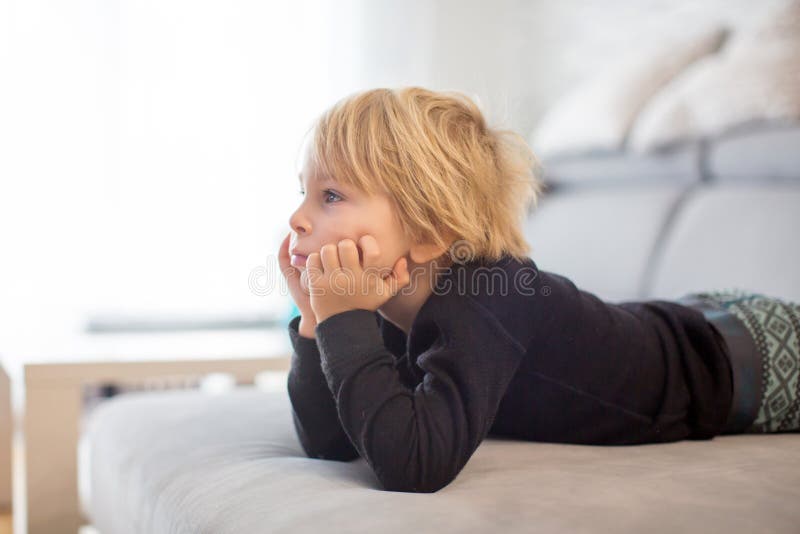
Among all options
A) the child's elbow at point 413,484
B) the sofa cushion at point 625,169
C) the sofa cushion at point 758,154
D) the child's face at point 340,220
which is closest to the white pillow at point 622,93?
the sofa cushion at point 625,169

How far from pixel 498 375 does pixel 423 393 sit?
8 cm

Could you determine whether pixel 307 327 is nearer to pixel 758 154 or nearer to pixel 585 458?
pixel 585 458

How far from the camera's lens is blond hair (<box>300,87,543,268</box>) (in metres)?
0.92

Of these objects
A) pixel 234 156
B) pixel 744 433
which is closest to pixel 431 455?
pixel 744 433

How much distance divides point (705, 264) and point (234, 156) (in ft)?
5.32

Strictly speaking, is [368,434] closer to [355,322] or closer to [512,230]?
[355,322]

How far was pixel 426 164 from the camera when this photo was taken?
926 mm

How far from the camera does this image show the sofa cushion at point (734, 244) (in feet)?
4.67

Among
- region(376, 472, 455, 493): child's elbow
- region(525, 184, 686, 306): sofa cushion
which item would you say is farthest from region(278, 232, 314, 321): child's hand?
region(525, 184, 686, 306): sofa cushion

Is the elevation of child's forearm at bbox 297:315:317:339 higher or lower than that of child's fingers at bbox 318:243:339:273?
lower

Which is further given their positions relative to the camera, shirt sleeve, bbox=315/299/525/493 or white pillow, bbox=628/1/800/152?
white pillow, bbox=628/1/800/152

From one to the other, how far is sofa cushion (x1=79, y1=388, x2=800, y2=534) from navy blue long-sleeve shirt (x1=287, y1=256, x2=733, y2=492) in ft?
0.10

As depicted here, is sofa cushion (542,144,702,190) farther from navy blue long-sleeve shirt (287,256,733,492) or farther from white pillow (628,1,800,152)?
navy blue long-sleeve shirt (287,256,733,492)

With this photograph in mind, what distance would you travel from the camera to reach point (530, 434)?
1023 millimetres
